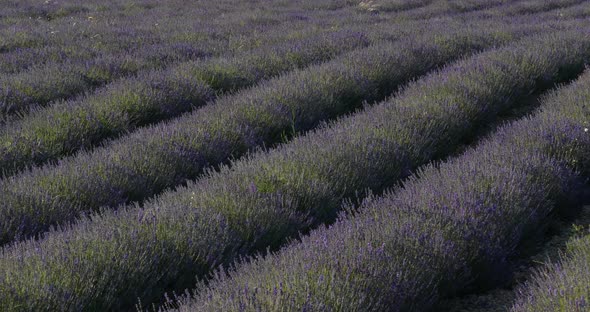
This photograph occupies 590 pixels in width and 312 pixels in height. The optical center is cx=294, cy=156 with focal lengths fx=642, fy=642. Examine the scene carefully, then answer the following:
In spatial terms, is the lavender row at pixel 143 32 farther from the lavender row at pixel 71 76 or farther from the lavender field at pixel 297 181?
the lavender row at pixel 71 76

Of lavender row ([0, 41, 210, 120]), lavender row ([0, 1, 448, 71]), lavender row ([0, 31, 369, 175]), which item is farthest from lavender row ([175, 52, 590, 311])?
lavender row ([0, 1, 448, 71])

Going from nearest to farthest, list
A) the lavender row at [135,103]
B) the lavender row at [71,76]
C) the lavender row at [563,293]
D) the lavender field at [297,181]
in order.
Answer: the lavender row at [563,293], the lavender field at [297,181], the lavender row at [135,103], the lavender row at [71,76]

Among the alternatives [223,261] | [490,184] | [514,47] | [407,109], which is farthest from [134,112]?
[514,47]

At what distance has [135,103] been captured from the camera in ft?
18.5

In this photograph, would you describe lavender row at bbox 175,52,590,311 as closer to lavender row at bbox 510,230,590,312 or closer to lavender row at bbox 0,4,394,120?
lavender row at bbox 510,230,590,312

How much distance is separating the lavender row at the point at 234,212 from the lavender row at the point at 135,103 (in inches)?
42.2

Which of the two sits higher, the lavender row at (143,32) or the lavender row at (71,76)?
the lavender row at (143,32)

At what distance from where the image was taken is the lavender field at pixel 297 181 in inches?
102

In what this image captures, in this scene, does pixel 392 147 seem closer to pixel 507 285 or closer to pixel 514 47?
pixel 507 285

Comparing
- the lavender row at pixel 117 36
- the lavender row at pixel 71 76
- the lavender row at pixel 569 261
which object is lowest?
the lavender row at pixel 569 261

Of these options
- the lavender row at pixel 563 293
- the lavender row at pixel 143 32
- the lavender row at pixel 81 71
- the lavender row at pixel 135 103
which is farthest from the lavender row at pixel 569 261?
the lavender row at pixel 143 32

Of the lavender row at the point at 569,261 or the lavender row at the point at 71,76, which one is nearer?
the lavender row at the point at 569,261

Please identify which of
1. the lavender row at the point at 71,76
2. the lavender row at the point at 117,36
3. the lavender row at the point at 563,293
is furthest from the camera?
the lavender row at the point at 117,36

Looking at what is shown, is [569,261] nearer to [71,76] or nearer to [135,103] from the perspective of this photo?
[135,103]
